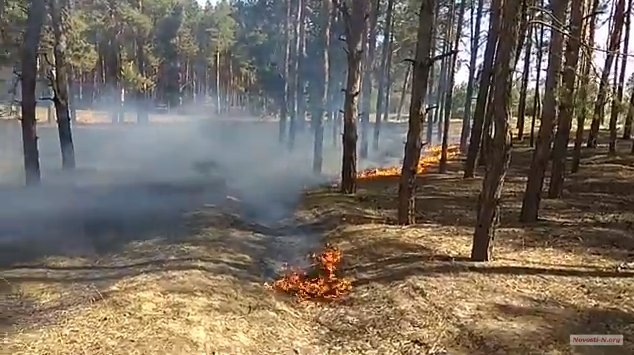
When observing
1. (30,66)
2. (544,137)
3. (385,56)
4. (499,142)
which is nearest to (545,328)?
(499,142)

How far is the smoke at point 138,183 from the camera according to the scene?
1153cm

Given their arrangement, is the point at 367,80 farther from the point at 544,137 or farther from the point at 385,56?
the point at 544,137

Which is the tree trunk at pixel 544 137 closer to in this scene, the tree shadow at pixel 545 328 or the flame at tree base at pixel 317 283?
the flame at tree base at pixel 317 283

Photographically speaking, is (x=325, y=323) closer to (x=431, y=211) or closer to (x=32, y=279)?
(x=32, y=279)

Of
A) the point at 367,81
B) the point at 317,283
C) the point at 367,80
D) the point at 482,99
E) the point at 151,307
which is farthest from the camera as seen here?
the point at 367,81

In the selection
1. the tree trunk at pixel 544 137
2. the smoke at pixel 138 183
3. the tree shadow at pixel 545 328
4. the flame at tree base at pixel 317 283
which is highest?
the tree trunk at pixel 544 137

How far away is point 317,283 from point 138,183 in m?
11.9

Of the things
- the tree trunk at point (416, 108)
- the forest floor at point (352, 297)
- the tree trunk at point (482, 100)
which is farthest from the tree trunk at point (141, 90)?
the tree trunk at point (416, 108)

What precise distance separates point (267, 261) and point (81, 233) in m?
4.06

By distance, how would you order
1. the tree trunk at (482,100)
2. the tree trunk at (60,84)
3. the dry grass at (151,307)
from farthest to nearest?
1. the tree trunk at (60,84)
2. the tree trunk at (482,100)
3. the dry grass at (151,307)

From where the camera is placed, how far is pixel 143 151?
30.7 m

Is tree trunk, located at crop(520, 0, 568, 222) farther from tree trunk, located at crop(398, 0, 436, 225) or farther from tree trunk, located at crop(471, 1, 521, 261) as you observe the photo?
tree trunk, located at crop(471, 1, 521, 261)

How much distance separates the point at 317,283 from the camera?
847 cm

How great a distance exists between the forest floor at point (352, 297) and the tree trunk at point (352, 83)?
3.79 meters
